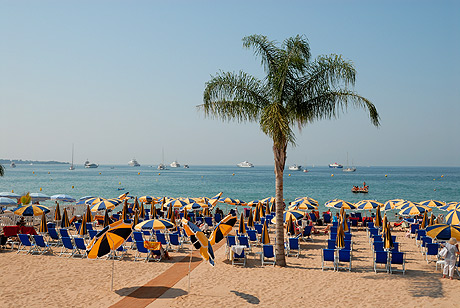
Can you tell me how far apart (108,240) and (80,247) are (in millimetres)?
4326

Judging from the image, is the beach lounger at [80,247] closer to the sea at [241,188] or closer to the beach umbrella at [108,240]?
the beach umbrella at [108,240]

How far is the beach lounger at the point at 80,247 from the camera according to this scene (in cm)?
1309

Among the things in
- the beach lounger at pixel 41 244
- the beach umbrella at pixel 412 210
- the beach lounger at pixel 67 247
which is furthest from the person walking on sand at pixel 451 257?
the beach lounger at pixel 41 244

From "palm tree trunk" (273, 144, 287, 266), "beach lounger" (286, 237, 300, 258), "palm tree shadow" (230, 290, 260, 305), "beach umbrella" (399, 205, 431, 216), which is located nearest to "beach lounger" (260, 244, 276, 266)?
"palm tree trunk" (273, 144, 287, 266)

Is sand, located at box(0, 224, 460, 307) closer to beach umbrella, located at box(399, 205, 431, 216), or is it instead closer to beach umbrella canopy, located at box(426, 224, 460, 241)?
beach umbrella canopy, located at box(426, 224, 460, 241)

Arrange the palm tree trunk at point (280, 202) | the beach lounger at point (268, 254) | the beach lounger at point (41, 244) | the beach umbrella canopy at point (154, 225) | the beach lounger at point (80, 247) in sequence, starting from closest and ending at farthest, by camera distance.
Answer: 1. the palm tree trunk at point (280, 202)
2. the beach lounger at point (268, 254)
3. the beach lounger at point (80, 247)
4. the beach lounger at point (41, 244)
5. the beach umbrella canopy at point (154, 225)

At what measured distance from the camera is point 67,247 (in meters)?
13.1

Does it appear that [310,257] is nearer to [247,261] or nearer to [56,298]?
[247,261]

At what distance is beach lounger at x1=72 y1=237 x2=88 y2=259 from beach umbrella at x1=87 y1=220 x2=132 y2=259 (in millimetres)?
3916

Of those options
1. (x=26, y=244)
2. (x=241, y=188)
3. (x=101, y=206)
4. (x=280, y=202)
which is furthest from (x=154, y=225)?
(x=241, y=188)

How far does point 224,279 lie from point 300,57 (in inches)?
290

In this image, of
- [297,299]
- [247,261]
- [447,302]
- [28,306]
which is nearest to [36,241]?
[28,306]

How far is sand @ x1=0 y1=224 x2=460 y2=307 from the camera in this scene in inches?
349

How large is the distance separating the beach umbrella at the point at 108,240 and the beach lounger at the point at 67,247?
13.5 ft
